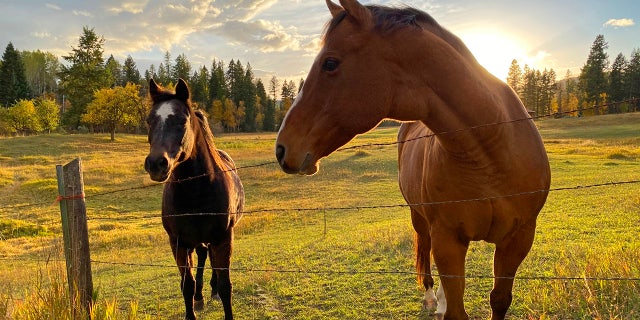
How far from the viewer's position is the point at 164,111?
12.7 feet

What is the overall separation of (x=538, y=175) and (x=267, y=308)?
147 inches

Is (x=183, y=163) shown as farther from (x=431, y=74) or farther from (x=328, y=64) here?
(x=431, y=74)

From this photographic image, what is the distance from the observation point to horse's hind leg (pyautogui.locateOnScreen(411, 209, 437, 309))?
14.3ft

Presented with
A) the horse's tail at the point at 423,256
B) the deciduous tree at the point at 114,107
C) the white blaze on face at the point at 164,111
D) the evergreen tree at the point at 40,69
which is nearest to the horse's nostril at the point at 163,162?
the white blaze on face at the point at 164,111

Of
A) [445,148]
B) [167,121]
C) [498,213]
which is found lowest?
[498,213]

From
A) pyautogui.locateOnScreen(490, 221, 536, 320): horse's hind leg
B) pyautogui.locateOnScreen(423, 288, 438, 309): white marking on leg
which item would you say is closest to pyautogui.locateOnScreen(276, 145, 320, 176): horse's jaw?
pyautogui.locateOnScreen(490, 221, 536, 320): horse's hind leg

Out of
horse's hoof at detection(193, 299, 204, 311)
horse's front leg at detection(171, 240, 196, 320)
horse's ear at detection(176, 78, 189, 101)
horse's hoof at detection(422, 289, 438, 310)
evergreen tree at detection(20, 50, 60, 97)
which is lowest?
horse's hoof at detection(193, 299, 204, 311)

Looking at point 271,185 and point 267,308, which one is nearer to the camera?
point 267,308

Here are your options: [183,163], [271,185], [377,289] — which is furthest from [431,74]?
[271,185]

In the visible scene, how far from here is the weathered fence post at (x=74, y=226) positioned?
129 inches

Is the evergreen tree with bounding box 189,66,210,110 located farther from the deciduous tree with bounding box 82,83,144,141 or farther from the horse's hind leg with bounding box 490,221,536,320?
the horse's hind leg with bounding box 490,221,536,320

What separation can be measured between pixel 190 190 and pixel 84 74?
5086 centimetres

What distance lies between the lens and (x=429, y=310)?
433 centimetres

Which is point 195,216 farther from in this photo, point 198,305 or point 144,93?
point 144,93
